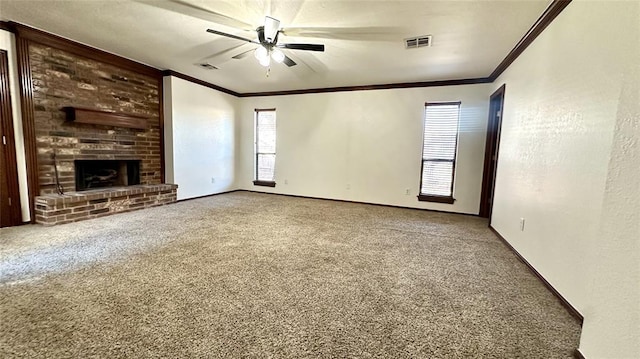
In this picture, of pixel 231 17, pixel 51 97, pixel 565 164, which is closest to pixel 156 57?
pixel 51 97

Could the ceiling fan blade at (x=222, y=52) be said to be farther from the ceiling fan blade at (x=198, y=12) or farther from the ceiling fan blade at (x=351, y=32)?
the ceiling fan blade at (x=351, y=32)

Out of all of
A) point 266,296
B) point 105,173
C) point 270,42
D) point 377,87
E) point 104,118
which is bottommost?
point 266,296

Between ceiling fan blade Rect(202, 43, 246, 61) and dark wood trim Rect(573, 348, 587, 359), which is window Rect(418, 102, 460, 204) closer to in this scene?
ceiling fan blade Rect(202, 43, 246, 61)

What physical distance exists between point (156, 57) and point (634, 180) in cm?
543

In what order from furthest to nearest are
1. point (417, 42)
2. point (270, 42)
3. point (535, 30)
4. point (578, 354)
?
point (417, 42), point (270, 42), point (535, 30), point (578, 354)

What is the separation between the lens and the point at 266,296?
6.30 feet

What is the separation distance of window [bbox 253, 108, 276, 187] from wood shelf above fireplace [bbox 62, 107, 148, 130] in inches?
98.5

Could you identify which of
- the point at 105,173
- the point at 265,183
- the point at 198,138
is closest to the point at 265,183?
the point at 265,183

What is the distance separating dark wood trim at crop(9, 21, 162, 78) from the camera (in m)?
3.25

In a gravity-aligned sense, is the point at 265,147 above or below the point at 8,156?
above

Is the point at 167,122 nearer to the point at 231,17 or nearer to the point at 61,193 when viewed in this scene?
the point at 61,193

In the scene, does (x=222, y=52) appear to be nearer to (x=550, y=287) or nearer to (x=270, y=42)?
(x=270, y=42)

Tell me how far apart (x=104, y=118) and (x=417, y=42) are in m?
4.74

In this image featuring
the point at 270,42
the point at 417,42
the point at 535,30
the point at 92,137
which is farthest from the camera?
the point at 92,137
